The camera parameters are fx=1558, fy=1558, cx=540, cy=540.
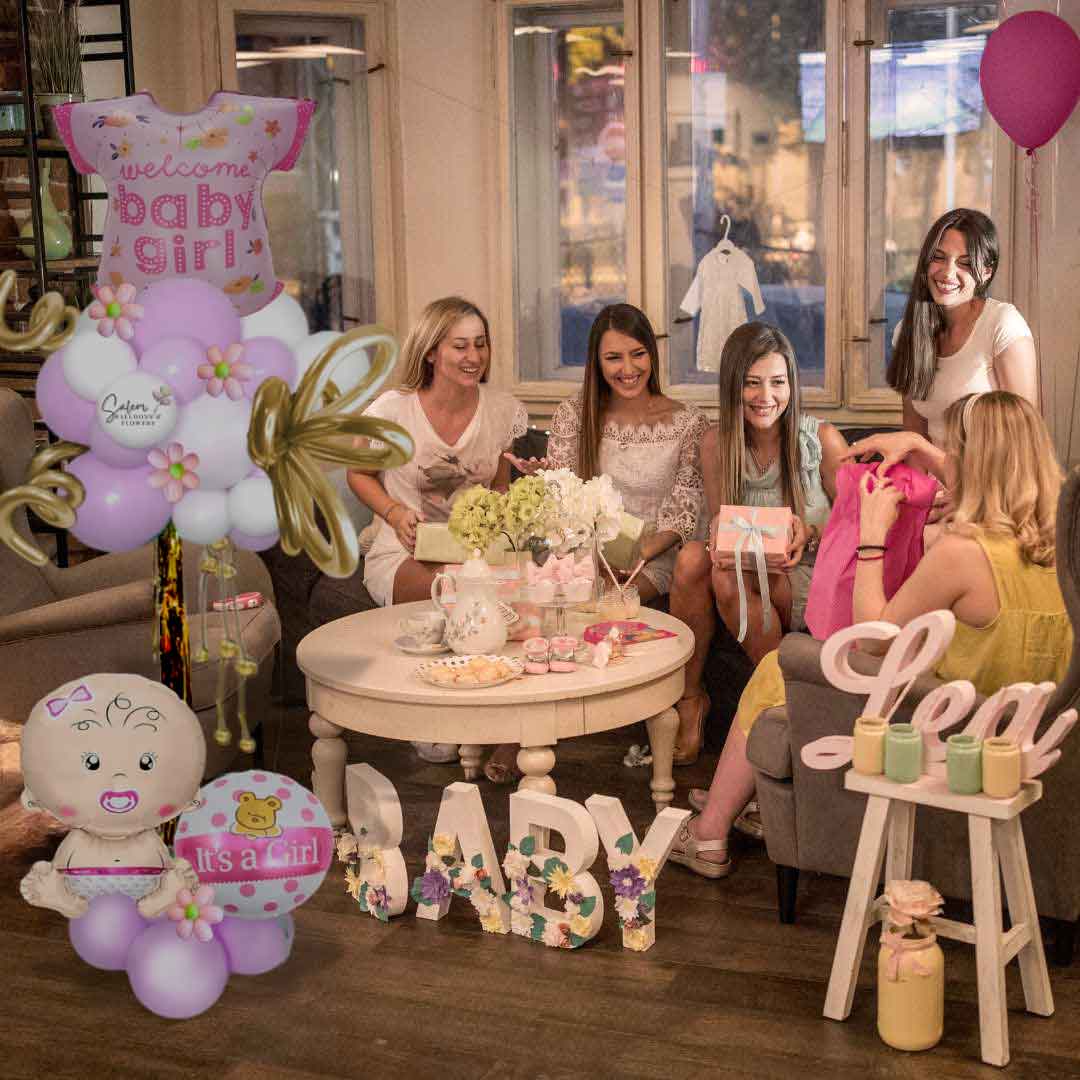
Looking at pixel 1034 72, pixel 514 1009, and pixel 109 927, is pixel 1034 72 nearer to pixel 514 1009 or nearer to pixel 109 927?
pixel 514 1009

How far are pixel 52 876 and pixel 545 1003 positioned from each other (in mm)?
909

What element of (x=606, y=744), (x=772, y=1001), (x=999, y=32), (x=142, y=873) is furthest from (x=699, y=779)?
(x=999, y=32)

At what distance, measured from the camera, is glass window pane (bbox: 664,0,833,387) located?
5582mm

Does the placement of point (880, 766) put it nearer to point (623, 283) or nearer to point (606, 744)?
point (606, 744)

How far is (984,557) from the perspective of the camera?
2803 millimetres

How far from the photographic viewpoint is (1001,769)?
246 cm

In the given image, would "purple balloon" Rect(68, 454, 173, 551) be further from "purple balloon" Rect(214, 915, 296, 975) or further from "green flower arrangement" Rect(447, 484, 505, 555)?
"green flower arrangement" Rect(447, 484, 505, 555)

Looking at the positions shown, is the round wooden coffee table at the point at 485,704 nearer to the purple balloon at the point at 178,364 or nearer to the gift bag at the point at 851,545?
the gift bag at the point at 851,545

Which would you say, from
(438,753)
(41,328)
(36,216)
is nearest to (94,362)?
(41,328)

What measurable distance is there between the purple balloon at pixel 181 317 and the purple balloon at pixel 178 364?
0.07 feet

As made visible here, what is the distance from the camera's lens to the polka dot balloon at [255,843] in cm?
285

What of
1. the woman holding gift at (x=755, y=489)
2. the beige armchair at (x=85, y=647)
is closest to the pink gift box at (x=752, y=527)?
the woman holding gift at (x=755, y=489)

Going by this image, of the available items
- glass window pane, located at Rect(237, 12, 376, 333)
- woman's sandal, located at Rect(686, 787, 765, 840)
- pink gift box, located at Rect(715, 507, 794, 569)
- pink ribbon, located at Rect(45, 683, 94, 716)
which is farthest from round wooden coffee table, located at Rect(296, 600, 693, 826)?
glass window pane, located at Rect(237, 12, 376, 333)

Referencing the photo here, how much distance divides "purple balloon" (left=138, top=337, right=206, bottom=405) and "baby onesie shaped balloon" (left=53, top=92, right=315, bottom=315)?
24 centimetres
